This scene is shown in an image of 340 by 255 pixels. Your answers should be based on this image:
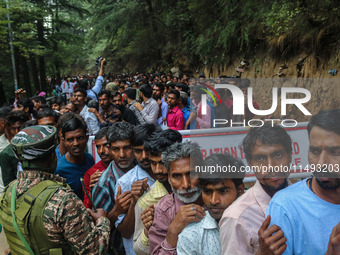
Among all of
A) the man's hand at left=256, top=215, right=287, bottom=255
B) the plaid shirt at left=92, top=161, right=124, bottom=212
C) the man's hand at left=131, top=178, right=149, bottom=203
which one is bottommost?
the plaid shirt at left=92, top=161, right=124, bottom=212

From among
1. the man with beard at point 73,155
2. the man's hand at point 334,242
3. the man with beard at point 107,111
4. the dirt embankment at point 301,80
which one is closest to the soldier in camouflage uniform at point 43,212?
the man with beard at point 73,155

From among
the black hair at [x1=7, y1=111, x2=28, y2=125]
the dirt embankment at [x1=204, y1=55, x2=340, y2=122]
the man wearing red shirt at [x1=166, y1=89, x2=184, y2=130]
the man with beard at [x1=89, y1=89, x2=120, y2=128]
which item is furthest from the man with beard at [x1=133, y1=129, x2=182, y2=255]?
the dirt embankment at [x1=204, y1=55, x2=340, y2=122]

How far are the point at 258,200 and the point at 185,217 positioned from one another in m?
0.44

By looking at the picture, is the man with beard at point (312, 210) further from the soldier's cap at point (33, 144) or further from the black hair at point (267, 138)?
the soldier's cap at point (33, 144)

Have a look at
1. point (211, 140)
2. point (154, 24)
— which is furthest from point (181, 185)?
point (154, 24)

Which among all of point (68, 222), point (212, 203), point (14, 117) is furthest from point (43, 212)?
point (14, 117)

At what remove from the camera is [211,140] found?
13.3ft

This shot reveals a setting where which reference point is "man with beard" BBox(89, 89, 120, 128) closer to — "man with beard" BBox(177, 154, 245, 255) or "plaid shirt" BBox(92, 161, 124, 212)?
"plaid shirt" BBox(92, 161, 124, 212)

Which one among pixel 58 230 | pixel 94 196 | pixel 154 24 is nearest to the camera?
pixel 58 230

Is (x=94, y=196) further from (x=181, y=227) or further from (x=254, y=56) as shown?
(x=254, y=56)

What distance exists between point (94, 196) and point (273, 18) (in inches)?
362

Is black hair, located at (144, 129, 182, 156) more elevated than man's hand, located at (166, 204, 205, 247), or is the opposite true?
black hair, located at (144, 129, 182, 156)

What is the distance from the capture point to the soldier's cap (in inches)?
75.4

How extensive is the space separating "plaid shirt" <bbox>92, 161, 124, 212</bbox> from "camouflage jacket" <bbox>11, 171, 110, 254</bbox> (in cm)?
59
